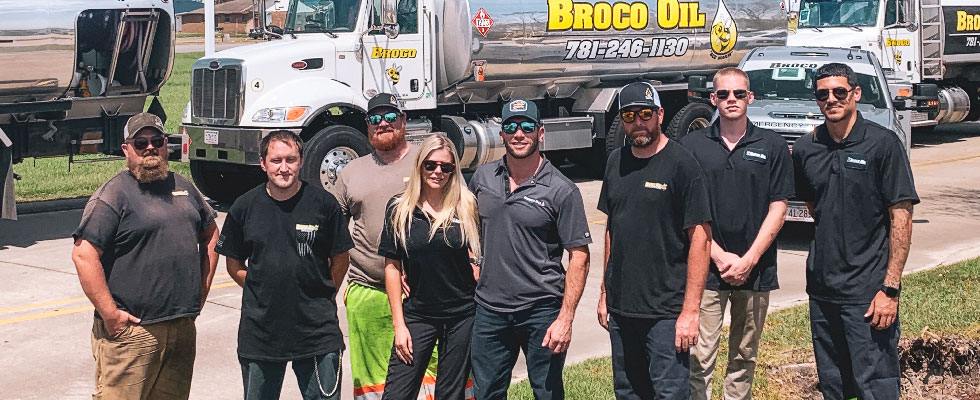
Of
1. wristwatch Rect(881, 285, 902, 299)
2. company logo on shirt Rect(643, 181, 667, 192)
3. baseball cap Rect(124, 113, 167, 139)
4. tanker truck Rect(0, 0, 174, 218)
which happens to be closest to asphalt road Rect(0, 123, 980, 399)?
tanker truck Rect(0, 0, 174, 218)

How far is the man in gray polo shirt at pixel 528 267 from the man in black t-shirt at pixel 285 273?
677 mm

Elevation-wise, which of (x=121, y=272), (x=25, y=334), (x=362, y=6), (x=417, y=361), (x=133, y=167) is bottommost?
(x=25, y=334)

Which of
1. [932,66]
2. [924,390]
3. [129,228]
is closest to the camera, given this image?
[129,228]

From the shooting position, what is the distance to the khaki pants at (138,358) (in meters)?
5.84

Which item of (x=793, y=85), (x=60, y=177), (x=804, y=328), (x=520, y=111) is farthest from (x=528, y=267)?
(x=60, y=177)

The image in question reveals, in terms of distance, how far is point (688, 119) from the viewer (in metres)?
19.7

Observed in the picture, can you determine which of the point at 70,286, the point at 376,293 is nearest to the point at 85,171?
the point at 70,286

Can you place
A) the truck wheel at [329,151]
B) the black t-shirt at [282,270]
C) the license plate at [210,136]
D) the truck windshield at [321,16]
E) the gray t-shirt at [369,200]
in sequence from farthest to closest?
the truck windshield at [321,16] < the license plate at [210,136] < the truck wheel at [329,151] < the gray t-shirt at [369,200] < the black t-shirt at [282,270]

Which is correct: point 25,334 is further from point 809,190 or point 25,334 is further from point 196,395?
point 809,190

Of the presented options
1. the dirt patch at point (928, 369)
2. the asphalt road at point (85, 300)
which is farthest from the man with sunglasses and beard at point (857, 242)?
the asphalt road at point (85, 300)

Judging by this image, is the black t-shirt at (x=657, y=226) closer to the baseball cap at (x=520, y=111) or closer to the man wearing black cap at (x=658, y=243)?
the man wearing black cap at (x=658, y=243)

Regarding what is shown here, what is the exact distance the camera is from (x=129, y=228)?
574cm

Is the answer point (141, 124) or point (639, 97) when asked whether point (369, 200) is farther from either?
point (639, 97)

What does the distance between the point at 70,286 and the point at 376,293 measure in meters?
5.81
